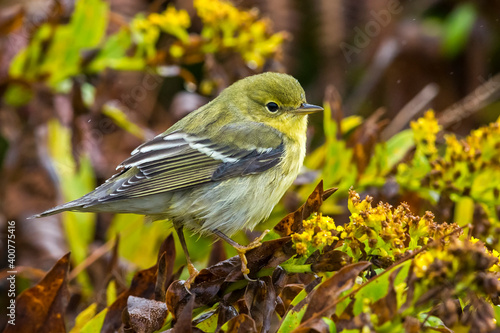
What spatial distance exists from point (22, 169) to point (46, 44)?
2.09ft

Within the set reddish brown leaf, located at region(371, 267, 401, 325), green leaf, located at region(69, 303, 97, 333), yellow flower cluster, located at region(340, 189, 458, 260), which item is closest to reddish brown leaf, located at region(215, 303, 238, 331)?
yellow flower cluster, located at region(340, 189, 458, 260)

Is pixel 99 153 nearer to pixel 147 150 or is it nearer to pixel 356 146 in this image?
pixel 147 150

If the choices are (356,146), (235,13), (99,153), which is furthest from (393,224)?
(99,153)

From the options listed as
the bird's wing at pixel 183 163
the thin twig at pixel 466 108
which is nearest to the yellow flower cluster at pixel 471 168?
the thin twig at pixel 466 108

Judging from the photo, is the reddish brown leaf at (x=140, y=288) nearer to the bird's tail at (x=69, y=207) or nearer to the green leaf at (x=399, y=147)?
the bird's tail at (x=69, y=207)

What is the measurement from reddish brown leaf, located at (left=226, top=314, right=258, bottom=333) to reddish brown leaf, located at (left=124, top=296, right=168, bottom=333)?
278mm

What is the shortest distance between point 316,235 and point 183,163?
1290mm

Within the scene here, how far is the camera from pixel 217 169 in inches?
110

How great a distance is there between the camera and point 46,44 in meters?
2.97

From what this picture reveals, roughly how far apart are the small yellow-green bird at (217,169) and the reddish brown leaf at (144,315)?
57cm

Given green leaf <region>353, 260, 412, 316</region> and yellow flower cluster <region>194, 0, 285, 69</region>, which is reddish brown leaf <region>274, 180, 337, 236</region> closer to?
green leaf <region>353, 260, 412, 316</region>

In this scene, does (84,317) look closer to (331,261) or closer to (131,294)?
(131,294)

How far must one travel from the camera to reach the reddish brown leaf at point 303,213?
1.69 meters

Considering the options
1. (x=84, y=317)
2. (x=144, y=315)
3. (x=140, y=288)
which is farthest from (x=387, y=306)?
(x=84, y=317)
